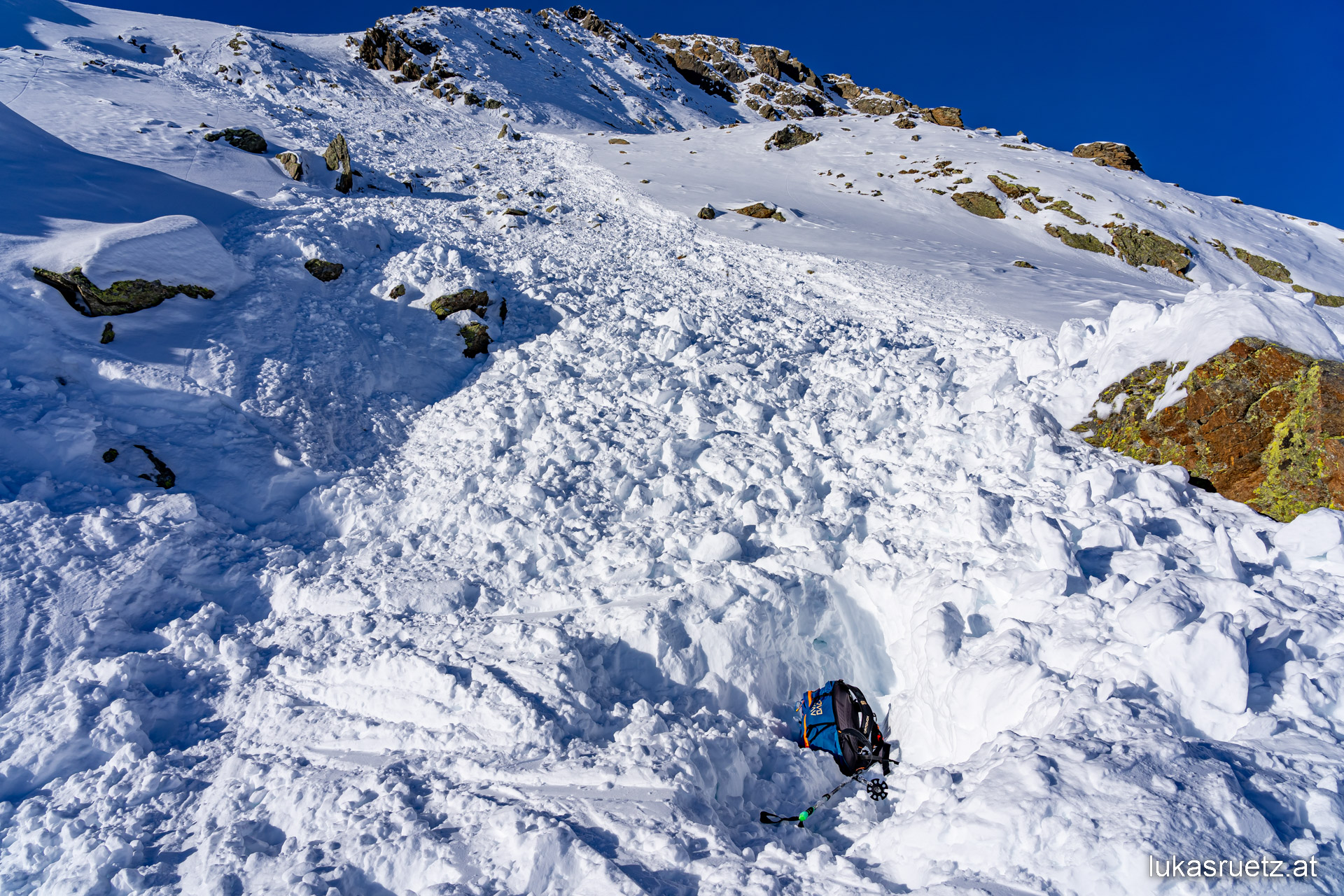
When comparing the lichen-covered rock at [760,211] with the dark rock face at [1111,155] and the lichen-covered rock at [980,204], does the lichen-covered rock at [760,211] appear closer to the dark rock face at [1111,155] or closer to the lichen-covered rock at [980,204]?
the lichen-covered rock at [980,204]

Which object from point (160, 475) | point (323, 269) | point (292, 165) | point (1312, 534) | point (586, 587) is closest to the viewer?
point (1312, 534)

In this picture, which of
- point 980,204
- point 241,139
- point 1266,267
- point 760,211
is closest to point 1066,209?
point 980,204

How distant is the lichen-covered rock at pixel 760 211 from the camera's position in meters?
20.0

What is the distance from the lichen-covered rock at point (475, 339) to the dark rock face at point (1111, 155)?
130 feet

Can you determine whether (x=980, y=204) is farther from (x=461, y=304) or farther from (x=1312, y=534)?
(x=1312, y=534)

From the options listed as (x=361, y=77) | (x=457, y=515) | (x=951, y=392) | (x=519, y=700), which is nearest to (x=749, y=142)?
(x=361, y=77)

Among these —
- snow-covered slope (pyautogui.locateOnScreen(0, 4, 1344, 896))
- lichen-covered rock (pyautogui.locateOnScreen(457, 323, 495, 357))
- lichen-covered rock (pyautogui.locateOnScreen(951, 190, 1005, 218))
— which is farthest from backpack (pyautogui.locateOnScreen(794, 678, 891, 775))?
lichen-covered rock (pyautogui.locateOnScreen(951, 190, 1005, 218))

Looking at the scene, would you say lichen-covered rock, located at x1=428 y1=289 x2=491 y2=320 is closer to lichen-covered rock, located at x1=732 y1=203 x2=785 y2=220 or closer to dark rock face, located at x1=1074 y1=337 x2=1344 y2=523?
dark rock face, located at x1=1074 y1=337 x2=1344 y2=523

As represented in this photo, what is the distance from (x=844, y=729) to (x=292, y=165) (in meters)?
17.9

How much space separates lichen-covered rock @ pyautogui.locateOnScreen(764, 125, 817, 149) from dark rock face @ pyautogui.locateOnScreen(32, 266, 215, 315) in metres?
30.1

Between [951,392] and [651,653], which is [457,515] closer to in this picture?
[651,653]

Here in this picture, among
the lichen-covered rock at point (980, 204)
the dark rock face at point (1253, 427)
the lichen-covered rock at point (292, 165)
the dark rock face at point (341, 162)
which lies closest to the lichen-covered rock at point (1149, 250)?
the lichen-covered rock at point (980, 204)

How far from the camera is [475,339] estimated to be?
31.1 feet

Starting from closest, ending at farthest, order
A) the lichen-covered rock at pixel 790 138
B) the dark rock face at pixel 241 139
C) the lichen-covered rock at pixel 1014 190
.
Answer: the dark rock face at pixel 241 139 → the lichen-covered rock at pixel 1014 190 → the lichen-covered rock at pixel 790 138
